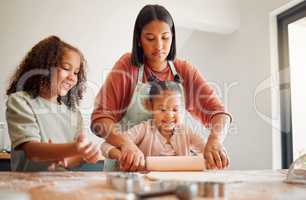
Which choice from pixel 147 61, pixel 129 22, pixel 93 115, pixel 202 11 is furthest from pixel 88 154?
pixel 202 11

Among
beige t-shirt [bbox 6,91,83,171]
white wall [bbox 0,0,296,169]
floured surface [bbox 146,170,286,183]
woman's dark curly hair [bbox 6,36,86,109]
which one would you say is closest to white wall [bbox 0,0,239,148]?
white wall [bbox 0,0,296,169]

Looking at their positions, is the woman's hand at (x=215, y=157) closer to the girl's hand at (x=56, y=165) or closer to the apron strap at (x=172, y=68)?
the apron strap at (x=172, y=68)

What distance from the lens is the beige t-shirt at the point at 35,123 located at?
88 cm

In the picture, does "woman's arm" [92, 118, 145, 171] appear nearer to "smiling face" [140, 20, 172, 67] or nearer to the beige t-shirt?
the beige t-shirt

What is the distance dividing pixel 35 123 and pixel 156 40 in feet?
1.50

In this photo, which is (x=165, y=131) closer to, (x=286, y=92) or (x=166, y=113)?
(x=166, y=113)

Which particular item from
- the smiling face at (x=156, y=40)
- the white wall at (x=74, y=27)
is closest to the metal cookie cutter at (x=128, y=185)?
the smiling face at (x=156, y=40)

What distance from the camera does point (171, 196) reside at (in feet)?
1.64

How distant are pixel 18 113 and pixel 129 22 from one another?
0.63 m

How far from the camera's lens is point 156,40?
43.6 inches

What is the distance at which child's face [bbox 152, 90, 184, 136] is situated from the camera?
3.48ft

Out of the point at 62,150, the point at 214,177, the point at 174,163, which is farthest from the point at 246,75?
the point at 62,150

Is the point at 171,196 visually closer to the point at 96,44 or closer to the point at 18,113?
the point at 18,113

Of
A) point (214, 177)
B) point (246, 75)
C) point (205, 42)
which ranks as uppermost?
point (205, 42)
